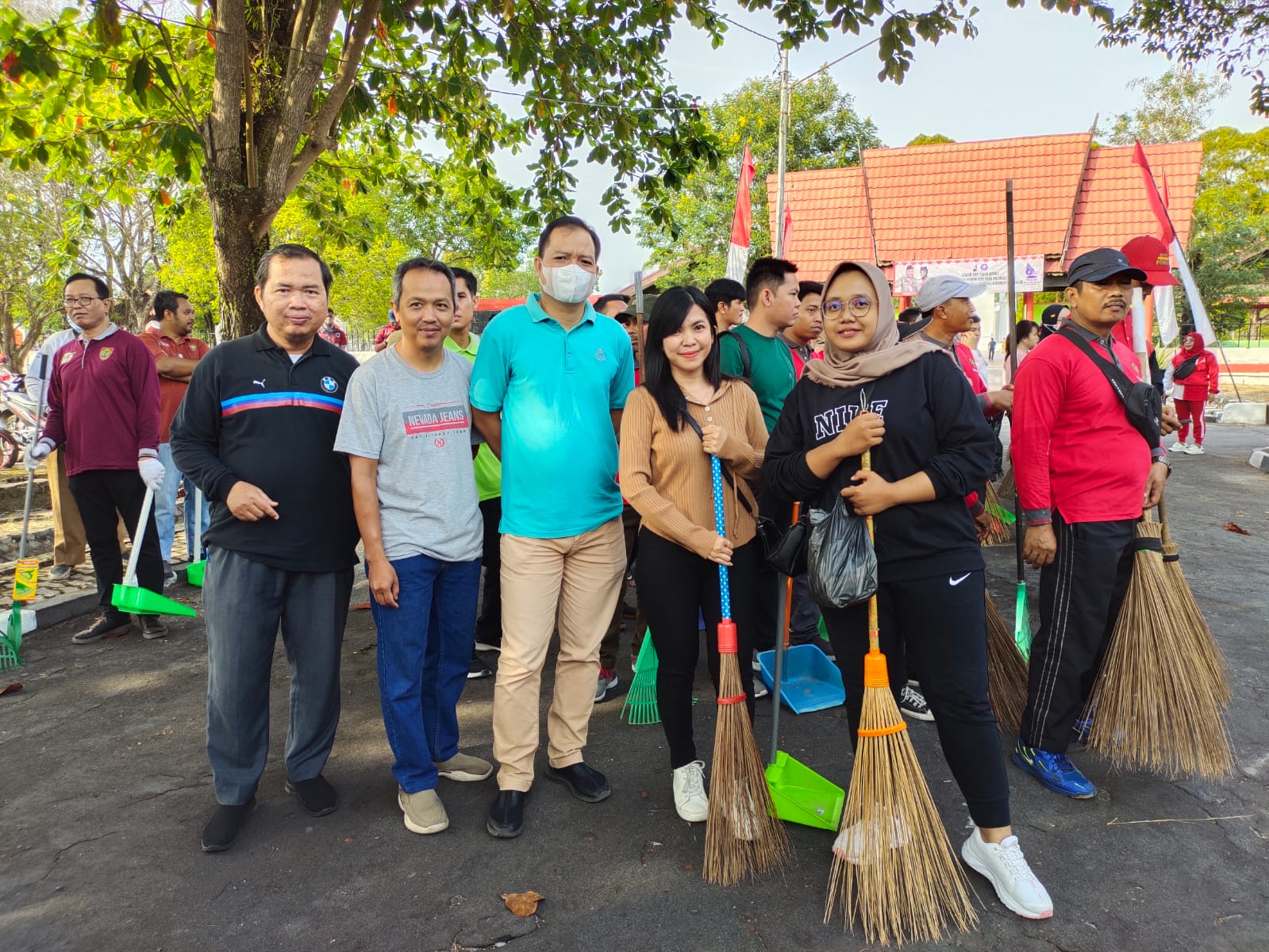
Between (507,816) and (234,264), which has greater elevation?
(234,264)

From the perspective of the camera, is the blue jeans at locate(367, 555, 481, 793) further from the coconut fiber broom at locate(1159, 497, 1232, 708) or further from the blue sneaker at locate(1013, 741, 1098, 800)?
the coconut fiber broom at locate(1159, 497, 1232, 708)

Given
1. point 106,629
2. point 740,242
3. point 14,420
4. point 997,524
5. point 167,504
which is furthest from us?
point 14,420

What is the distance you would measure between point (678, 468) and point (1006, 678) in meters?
1.87

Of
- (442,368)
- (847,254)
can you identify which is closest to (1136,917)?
(442,368)

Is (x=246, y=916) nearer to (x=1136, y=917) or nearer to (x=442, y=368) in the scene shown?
(x=442, y=368)

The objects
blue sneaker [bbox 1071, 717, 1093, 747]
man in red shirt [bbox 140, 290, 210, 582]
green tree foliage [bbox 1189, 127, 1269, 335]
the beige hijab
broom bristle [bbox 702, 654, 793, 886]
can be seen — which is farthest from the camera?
green tree foliage [bbox 1189, 127, 1269, 335]

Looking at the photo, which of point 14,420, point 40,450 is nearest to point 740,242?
point 40,450

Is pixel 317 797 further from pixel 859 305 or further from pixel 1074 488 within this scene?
pixel 1074 488

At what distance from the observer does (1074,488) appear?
3.07 metres

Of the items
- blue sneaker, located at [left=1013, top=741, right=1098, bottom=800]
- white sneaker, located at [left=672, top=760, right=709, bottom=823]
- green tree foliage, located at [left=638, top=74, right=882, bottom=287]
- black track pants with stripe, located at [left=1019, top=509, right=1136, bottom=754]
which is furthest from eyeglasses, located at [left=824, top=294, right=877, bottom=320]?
green tree foliage, located at [left=638, top=74, right=882, bottom=287]

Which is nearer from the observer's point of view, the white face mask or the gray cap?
the white face mask

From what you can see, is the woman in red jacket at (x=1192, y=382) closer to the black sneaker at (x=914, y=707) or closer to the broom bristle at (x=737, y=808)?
the black sneaker at (x=914, y=707)

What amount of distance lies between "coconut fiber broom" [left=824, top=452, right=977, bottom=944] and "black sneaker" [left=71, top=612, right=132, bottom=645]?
4.83m

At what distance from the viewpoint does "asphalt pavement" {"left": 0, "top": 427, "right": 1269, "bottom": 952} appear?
2.37m
